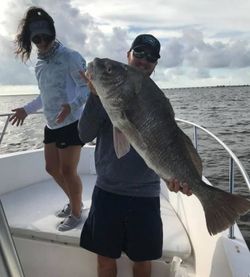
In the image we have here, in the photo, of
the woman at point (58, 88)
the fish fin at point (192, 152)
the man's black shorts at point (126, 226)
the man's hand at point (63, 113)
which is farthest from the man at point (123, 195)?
the woman at point (58, 88)

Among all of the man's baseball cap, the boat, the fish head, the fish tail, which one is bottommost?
the boat

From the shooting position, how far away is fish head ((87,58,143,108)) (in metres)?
2.13

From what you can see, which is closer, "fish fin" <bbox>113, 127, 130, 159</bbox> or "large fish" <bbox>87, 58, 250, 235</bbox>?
"large fish" <bbox>87, 58, 250, 235</bbox>

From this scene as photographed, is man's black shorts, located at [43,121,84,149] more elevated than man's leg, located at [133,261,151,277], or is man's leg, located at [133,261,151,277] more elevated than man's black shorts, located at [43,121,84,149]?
man's black shorts, located at [43,121,84,149]

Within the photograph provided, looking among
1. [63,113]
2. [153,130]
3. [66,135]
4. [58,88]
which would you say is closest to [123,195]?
[153,130]

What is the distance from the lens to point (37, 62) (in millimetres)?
4078

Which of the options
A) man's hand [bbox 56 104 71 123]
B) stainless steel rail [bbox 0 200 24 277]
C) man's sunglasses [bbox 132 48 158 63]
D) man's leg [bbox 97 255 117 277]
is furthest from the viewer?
man's hand [bbox 56 104 71 123]

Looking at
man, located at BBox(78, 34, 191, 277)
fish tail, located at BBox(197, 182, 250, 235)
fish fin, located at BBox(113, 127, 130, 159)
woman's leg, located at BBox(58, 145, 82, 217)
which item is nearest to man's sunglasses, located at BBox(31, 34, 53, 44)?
woman's leg, located at BBox(58, 145, 82, 217)

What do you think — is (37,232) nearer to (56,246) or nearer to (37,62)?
(56,246)

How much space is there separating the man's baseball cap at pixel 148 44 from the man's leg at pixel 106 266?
1.42 meters

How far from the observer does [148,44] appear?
8.67ft

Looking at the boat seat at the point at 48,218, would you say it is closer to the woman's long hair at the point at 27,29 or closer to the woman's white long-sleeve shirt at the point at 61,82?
the woman's white long-sleeve shirt at the point at 61,82

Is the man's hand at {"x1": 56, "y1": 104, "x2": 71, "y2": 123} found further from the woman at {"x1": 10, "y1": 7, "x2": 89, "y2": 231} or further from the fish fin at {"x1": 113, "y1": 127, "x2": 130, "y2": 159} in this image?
the fish fin at {"x1": 113, "y1": 127, "x2": 130, "y2": 159}

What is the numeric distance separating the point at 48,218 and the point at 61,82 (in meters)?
1.43
